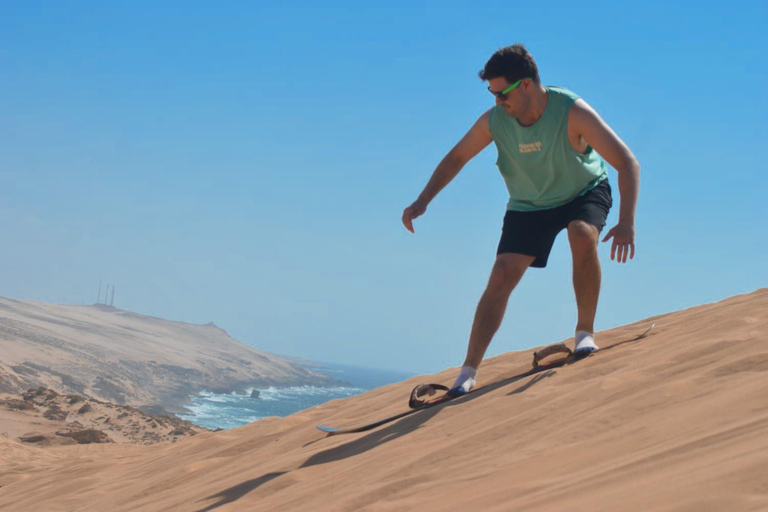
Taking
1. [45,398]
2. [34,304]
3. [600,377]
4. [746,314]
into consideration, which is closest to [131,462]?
[600,377]

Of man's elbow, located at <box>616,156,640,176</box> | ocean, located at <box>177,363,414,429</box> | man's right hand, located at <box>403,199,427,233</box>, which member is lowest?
ocean, located at <box>177,363,414,429</box>

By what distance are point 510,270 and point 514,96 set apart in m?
0.82

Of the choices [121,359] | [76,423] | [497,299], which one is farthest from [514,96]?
[121,359]

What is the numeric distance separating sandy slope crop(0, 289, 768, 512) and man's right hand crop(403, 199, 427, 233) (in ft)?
3.01

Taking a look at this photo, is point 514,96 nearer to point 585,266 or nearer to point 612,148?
point 612,148

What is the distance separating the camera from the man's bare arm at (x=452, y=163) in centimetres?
383

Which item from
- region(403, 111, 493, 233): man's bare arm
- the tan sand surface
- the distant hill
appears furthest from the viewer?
the distant hill

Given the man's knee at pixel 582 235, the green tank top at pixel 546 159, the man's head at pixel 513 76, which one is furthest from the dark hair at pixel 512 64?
the man's knee at pixel 582 235

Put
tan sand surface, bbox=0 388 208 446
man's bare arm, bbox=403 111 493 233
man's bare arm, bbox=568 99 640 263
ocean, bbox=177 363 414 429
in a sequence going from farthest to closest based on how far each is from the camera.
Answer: ocean, bbox=177 363 414 429, tan sand surface, bbox=0 388 208 446, man's bare arm, bbox=403 111 493 233, man's bare arm, bbox=568 99 640 263

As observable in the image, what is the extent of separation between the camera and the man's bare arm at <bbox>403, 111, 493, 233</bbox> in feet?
12.6

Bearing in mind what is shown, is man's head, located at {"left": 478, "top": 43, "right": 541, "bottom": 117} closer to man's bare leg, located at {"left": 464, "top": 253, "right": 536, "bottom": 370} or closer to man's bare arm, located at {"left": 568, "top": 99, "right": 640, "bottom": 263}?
man's bare arm, located at {"left": 568, "top": 99, "right": 640, "bottom": 263}

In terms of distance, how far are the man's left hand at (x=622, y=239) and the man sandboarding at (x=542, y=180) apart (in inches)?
3.6

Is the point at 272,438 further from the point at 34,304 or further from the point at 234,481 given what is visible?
the point at 34,304

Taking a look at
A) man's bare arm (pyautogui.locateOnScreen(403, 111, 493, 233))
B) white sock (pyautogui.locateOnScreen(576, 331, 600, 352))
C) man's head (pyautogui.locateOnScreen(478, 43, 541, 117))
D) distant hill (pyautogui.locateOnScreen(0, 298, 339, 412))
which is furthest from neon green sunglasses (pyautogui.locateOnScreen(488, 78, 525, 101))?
distant hill (pyautogui.locateOnScreen(0, 298, 339, 412))
